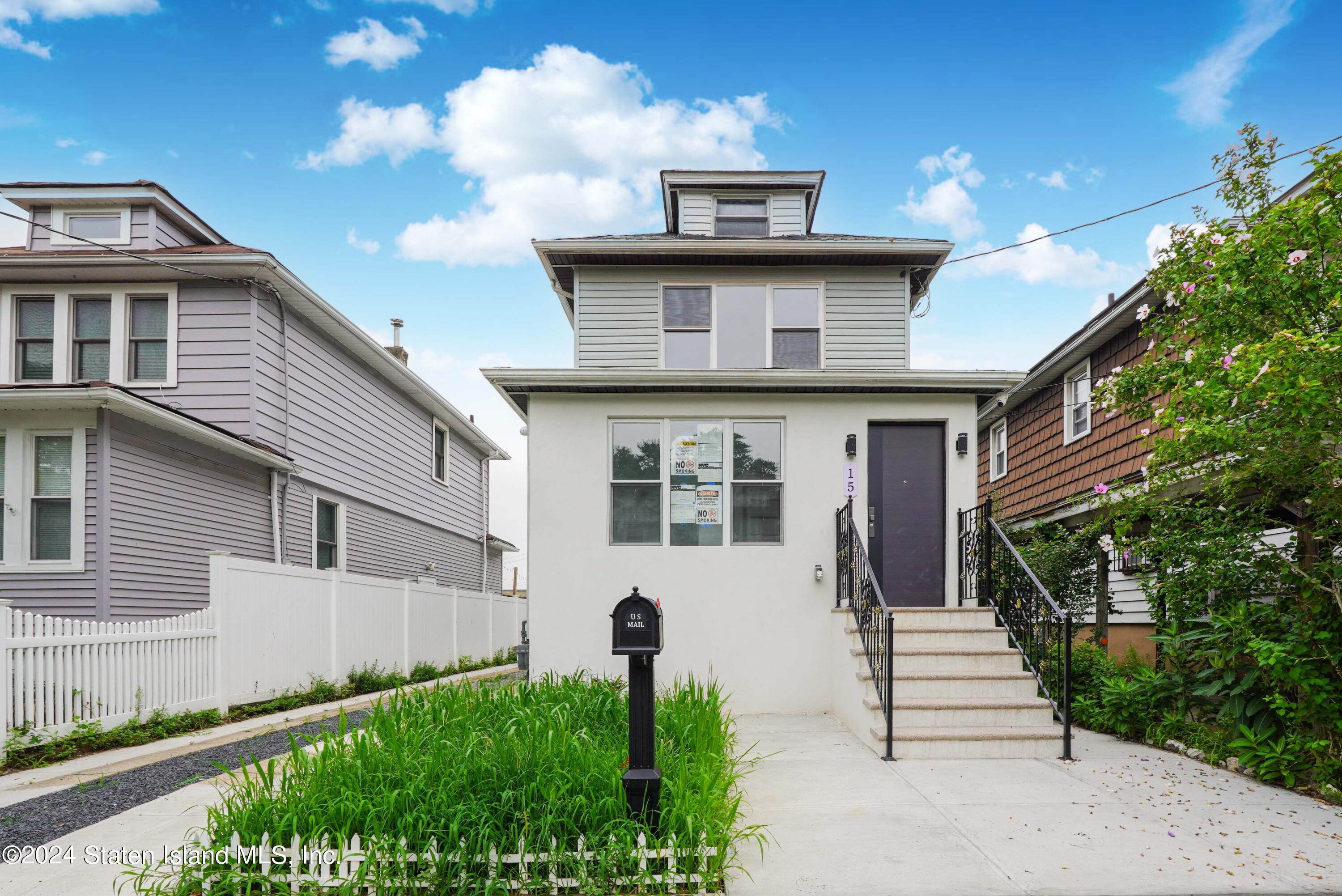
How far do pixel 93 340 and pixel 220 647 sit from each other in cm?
489

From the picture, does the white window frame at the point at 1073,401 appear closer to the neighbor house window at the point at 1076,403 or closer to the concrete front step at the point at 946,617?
the neighbor house window at the point at 1076,403

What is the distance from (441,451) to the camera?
1755cm

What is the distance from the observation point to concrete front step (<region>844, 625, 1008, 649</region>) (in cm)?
711

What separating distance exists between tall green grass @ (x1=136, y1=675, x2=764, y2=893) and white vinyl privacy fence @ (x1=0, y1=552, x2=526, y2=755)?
11.2ft

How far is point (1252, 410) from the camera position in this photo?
5035mm

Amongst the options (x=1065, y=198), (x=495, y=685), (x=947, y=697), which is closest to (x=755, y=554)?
(x=947, y=697)

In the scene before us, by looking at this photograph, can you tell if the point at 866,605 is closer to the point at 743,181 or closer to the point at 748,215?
the point at 748,215

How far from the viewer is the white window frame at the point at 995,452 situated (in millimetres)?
15656

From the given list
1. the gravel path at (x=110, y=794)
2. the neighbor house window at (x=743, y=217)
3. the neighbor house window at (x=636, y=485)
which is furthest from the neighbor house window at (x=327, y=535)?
the neighbor house window at (x=743, y=217)

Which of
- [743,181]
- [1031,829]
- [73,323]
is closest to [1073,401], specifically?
[743,181]

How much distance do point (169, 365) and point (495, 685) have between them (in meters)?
6.98

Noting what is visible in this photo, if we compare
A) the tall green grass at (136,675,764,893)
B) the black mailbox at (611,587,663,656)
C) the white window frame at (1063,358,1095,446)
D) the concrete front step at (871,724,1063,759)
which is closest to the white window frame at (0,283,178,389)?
the tall green grass at (136,675,764,893)

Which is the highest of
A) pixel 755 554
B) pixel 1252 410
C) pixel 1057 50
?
pixel 1057 50

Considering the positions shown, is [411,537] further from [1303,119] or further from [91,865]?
[1303,119]
